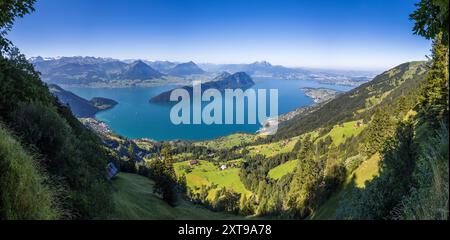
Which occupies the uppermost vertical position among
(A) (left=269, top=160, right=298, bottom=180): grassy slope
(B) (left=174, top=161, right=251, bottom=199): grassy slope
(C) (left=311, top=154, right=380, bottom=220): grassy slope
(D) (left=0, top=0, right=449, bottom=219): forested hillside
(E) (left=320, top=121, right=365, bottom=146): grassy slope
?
(D) (left=0, top=0, right=449, bottom=219): forested hillside

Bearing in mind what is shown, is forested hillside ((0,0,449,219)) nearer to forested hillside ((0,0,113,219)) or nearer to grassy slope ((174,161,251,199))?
forested hillside ((0,0,113,219))

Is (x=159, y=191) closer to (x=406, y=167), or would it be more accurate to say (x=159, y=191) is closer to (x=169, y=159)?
(x=169, y=159)

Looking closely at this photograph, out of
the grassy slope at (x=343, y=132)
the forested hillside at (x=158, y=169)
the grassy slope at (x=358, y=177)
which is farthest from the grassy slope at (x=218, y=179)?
the grassy slope at (x=358, y=177)

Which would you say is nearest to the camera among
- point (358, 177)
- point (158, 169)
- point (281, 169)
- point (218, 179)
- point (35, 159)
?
point (35, 159)

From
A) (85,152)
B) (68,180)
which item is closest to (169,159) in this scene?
(85,152)

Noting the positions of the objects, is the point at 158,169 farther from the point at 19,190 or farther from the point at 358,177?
the point at 19,190

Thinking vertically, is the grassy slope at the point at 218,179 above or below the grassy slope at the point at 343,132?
below

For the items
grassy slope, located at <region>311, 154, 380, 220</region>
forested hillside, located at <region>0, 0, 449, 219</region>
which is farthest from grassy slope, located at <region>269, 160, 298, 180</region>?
grassy slope, located at <region>311, 154, 380, 220</region>

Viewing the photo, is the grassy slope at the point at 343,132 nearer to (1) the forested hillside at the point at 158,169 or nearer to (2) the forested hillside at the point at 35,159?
(1) the forested hillside at the point at 158,169

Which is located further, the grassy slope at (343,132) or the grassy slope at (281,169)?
the grassy slope at (281,169)

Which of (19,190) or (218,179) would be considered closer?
(19,190)

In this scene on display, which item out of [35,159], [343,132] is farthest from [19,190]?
[343,132]

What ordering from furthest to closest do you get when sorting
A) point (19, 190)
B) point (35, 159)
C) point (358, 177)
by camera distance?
point (358, 177) < point (35, 159) < point (19, 190)
